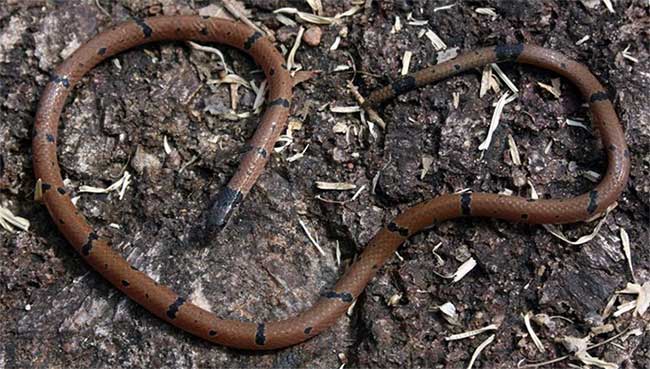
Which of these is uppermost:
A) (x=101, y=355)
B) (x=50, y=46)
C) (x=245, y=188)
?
(x=50, y=46)

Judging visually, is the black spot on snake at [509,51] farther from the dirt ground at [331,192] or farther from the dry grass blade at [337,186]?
the dry grass blade at [337,186]

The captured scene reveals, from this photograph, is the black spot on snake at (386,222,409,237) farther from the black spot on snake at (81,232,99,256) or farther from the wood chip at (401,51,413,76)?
the black spot on snake at (81,232,99,256)

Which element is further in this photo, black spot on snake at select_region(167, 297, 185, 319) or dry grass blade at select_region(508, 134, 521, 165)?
dry grass blade at select_region(508, 134, 521, 165)

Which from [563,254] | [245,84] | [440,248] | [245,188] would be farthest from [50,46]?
[563,254]

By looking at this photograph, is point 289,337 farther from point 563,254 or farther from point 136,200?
point 563,254

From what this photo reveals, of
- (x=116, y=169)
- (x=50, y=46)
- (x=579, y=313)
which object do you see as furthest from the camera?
(x=50, y=46)

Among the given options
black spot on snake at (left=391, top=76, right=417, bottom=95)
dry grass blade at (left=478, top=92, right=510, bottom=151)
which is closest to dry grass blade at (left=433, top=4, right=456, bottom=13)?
black spot on snake at (left=391, top=76, right=417, bottom=95)

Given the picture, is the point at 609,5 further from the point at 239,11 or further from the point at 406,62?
the point at 239,11
